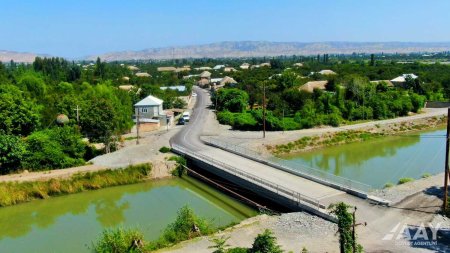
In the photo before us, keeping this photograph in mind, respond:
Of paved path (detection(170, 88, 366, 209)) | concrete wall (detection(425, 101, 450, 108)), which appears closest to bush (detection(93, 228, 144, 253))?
paved path (detection(170, 88, 366, 209))

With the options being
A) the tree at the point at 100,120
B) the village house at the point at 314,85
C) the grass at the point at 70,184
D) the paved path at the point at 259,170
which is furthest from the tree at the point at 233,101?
the grass at the point at 70,184

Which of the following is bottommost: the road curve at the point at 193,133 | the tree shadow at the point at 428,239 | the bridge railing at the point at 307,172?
the road curve at the point at 193,133

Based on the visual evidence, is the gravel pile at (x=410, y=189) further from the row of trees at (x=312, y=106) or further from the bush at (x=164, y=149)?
the row of trees at (x=312, y=106)

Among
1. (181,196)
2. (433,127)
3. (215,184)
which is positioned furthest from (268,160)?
(433,127)

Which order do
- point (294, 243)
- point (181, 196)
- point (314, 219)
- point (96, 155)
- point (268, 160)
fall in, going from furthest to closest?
1. point (96, 155)
2. point (268, 160)
3. point (181, 196)
4. point (314, 219)
5. point (294, 243)

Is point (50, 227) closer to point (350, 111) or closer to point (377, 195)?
point (377, 195)

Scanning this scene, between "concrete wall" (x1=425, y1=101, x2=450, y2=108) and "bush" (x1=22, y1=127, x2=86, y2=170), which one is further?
"concrete wall" (x1=425, y1=101, x2=450, y2=108)

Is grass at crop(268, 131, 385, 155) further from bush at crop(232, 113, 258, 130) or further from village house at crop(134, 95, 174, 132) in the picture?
village house at crop(134, 95, 174, 132)
